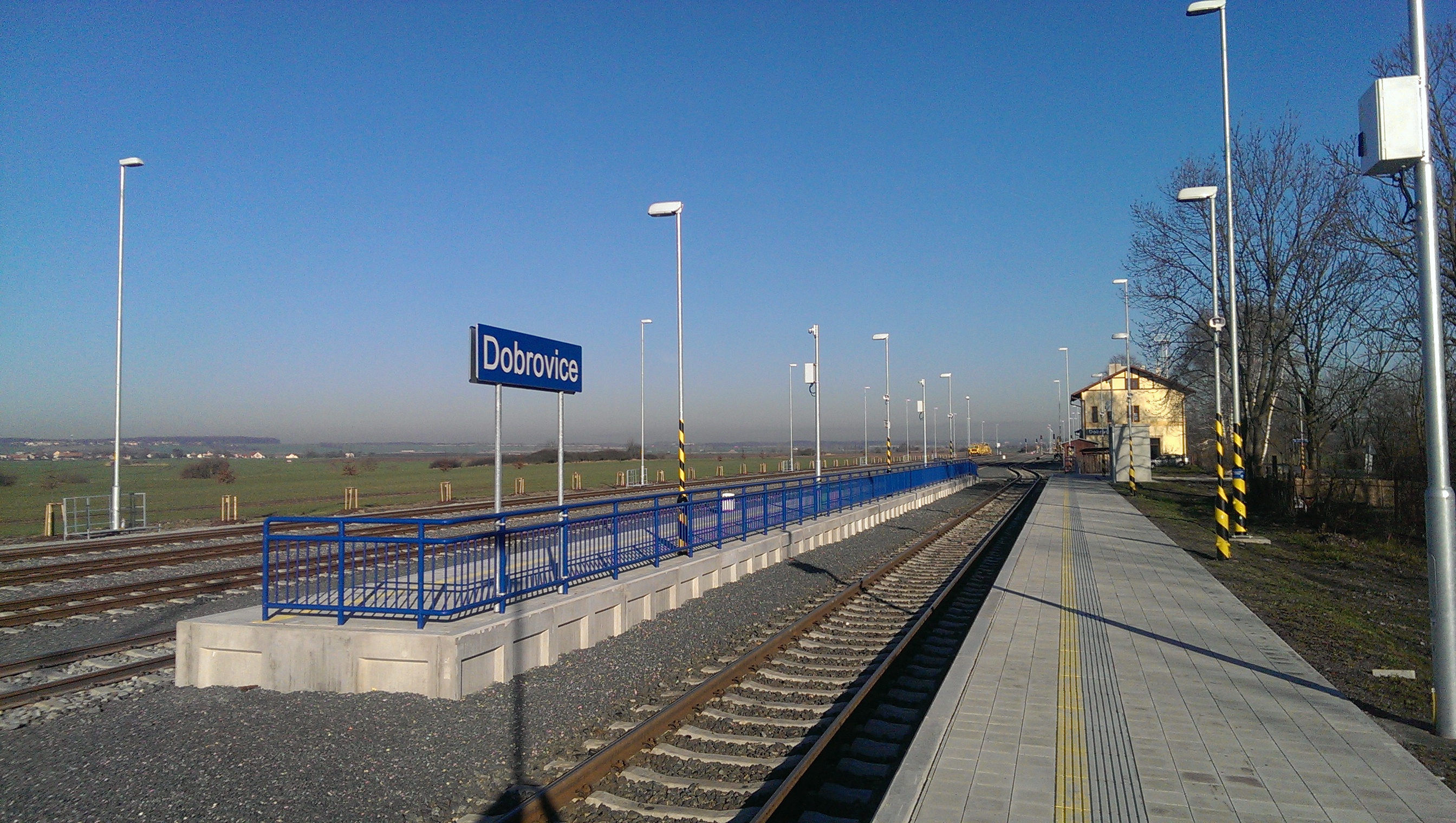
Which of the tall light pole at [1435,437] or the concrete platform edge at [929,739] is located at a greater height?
the tall light pole at [1435,437]

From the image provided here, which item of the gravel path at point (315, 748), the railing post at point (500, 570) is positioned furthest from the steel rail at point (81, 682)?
the railing post at point (500, 570)

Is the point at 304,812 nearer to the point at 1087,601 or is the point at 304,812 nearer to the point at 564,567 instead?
the point at 564,567

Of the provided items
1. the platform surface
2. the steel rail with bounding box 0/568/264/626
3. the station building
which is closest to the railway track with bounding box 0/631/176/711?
the steel rail with bounding box 0/568/264/626

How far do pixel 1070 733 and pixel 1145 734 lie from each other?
0.54 m

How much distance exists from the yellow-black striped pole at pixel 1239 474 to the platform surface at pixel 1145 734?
28.5 feet

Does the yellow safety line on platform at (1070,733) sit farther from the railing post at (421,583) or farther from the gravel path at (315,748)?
the railing post at (421,583)

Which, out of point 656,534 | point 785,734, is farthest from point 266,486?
point 785,734

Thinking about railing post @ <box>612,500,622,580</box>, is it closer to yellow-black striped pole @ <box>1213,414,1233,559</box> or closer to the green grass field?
yellow-black striped pole @ <box>1213,414,1233,559</box>

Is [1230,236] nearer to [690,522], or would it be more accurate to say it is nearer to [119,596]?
[690,522]

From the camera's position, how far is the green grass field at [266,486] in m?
35.9

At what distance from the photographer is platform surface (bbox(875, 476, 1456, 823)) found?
489cm

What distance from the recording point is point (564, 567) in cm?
970

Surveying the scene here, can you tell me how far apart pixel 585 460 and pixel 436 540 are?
105445mm

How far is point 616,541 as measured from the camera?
432 inches
